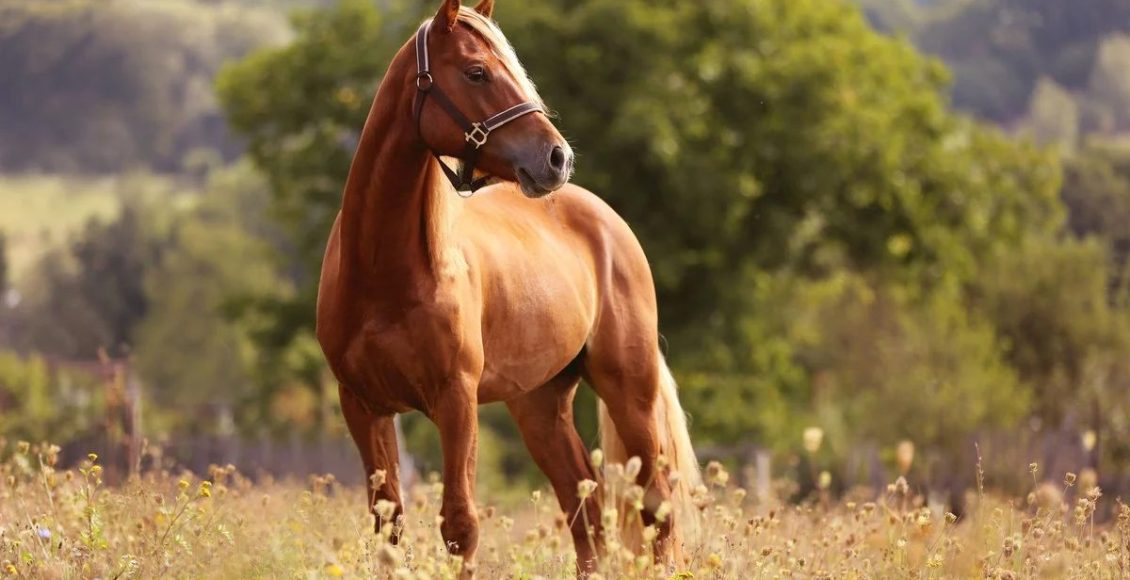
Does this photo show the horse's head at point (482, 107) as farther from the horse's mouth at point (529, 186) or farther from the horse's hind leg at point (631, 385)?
the horse's hind leg at point (631, 385)

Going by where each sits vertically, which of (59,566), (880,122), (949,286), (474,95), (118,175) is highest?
(474,95)

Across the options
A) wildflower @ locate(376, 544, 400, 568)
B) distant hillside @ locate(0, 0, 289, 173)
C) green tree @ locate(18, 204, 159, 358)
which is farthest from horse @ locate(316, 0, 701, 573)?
distant hillside @ locate(0, 0, 289, 173)

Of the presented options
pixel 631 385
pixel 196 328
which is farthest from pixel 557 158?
pixel 196 328

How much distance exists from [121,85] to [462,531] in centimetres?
14076

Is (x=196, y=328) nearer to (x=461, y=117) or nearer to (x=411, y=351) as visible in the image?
(x=411, y=351)

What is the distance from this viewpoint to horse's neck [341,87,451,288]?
275 inches

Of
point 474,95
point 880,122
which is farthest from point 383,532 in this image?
point 880,122

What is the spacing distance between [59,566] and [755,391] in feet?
96.5

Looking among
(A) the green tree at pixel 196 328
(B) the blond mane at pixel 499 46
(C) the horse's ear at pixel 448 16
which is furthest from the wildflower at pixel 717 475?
(A) the green tree at pixel 196 328

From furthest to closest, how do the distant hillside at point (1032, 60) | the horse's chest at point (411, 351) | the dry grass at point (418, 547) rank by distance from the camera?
the distant hillside at point (1032, 60)
the horse's chest at point (411, 351)
the dry grass at point (418, 547)

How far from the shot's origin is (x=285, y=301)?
1309 inches

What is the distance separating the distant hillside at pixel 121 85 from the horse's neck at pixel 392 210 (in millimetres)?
107870

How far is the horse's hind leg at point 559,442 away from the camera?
8.56 m

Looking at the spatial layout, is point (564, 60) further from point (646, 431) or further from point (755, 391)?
point (646, 431)
